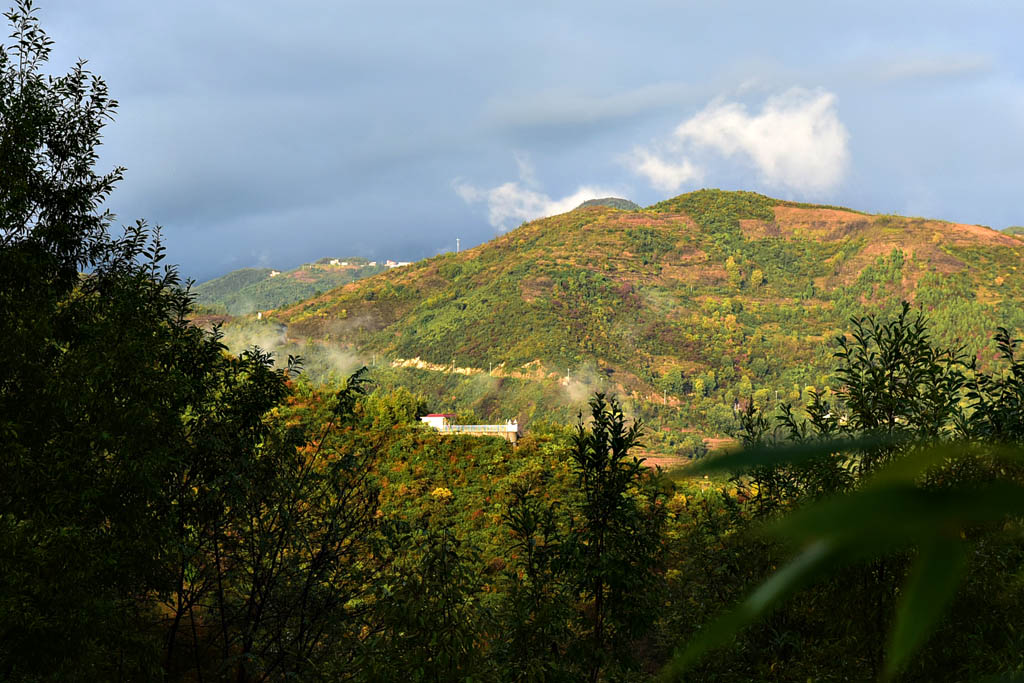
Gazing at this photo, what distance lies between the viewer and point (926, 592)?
1.25 ft

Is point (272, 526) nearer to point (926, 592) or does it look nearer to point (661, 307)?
point (926, 592)

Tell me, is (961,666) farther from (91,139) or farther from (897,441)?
(91,139)

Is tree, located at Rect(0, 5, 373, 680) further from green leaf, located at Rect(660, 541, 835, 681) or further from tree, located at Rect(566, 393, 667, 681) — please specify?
green leaf, located at Rect(660, 541, 835, 681)

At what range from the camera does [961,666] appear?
3.95m

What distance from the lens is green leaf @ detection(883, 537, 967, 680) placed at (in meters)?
0.36

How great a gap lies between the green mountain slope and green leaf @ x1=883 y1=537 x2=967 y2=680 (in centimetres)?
7727

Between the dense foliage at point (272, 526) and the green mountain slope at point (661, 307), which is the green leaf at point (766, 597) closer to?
the dense foliage at point (272, 526)

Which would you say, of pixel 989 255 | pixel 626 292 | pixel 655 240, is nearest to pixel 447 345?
pixel 626 292

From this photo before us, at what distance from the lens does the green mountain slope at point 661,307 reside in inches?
3445

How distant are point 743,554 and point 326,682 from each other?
418cm

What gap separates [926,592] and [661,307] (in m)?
105

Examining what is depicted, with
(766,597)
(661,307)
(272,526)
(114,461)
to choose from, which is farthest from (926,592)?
(661,307)

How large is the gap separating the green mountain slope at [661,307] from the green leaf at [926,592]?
254 ft

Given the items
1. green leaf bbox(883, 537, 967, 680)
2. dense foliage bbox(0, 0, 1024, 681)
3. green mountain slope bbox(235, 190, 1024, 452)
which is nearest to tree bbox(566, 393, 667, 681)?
dense foliage bbox(0, 0, 1024, 681)
